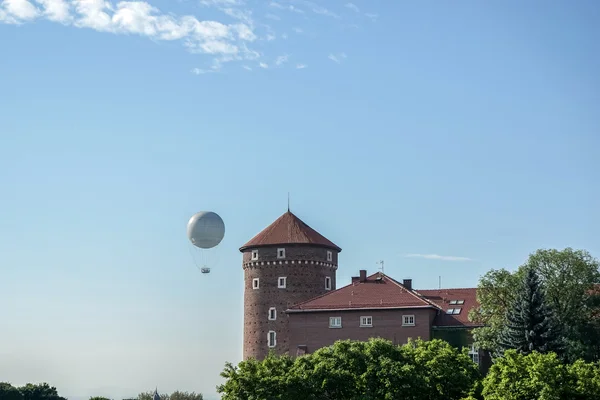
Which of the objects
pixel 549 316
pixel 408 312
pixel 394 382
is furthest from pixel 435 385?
pixel 408 312

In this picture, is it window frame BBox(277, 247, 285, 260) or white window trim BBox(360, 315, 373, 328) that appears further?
window frame BBox(277, 247, 285, 260)

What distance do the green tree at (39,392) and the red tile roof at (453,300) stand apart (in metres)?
43.1

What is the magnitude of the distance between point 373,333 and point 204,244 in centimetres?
1453

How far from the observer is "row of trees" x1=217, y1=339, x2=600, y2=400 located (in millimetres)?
54594

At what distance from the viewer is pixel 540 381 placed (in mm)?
50375

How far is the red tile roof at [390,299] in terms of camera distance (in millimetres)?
74500

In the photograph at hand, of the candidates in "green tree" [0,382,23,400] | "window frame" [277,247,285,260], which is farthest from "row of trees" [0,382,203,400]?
"window frame" [277,247,285,260]

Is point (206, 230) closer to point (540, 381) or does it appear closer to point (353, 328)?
point (353, 328)

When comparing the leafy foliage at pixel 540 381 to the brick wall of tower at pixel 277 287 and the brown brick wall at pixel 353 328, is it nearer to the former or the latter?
the brown brick wall at pixel 353 328

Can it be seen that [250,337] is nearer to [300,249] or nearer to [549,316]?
[300,249]

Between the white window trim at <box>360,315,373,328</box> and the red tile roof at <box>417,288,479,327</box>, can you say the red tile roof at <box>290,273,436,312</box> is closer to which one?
the white window trim at <box>360,315,373,328</box>

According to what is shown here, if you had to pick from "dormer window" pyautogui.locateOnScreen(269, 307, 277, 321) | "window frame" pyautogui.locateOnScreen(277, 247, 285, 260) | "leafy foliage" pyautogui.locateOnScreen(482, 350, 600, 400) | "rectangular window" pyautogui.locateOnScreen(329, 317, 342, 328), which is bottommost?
"leafy foliage" pyautogui.locateOnScreen(482, 350, 600, 400)

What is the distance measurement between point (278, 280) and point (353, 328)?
366 inches

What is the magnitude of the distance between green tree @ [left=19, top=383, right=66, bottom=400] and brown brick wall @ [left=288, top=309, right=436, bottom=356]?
1422 inches
